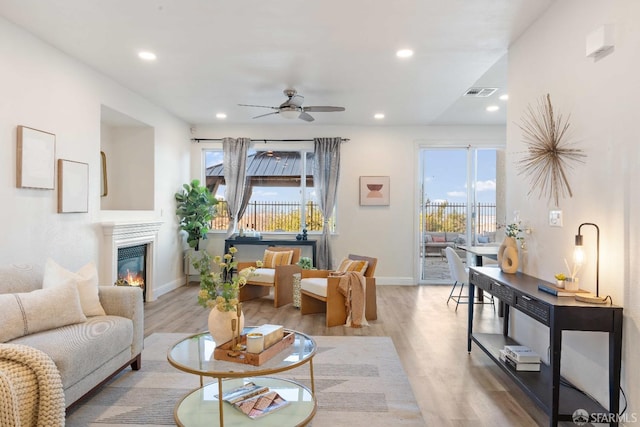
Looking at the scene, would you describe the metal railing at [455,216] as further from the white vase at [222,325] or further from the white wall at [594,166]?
the white vase at [222,325]

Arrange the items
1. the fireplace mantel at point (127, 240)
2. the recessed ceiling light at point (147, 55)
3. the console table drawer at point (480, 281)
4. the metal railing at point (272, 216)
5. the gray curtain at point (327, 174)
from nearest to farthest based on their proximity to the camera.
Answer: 1. the console table drawer at point (480, 281)
2. the recessed ceiling light at point (147, 55)
3. the fireplace mantel at point (127, 240)
4. the gray curtain at point (327, 174)
5. the metal railing at point (272, 216)

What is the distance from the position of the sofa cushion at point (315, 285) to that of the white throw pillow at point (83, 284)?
7.65 ft

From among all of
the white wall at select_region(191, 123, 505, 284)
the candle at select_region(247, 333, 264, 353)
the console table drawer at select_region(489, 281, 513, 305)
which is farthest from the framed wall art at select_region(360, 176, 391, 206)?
the candle at select_region(247, 333, 264, 353)

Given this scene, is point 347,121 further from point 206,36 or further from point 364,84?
point 206,36

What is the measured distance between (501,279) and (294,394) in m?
1.75

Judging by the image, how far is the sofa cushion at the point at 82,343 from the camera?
2.20m

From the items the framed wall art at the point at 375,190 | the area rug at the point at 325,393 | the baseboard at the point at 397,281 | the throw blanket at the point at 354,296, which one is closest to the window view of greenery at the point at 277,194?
the framed wall art at the point at 375,190

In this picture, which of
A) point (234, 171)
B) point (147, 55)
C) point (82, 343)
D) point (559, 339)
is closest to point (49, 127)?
point (147, 55)

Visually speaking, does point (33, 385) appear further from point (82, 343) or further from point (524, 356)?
point (524, 356)

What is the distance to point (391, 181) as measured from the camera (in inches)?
272

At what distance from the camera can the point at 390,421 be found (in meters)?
2.37

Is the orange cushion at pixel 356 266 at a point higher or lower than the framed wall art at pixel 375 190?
lower

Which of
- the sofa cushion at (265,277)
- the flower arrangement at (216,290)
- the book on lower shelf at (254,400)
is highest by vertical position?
the flower arrangement at (216,290)

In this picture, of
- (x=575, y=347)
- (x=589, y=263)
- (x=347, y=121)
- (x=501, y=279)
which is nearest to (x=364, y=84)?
(x=347, y=121)
